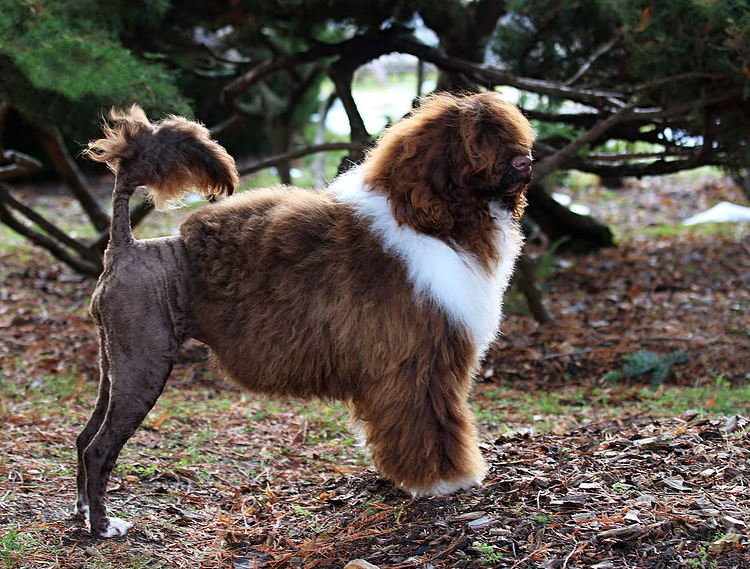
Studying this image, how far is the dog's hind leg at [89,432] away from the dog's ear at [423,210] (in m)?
1.59

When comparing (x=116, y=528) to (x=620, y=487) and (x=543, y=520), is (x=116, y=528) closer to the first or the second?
(x=543, y=520)

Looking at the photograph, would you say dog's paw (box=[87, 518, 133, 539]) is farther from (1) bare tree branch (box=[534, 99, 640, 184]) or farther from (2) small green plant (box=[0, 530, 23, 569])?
(1) bare tree branch (box=[534, 99, 640, 184])

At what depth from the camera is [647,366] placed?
19.9 ft

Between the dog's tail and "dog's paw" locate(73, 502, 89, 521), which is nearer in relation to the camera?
the dog's tail

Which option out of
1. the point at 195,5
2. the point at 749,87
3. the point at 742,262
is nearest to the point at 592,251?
the point at 742,262

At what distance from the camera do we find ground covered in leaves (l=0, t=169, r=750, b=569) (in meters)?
3.28

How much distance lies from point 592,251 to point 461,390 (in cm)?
625

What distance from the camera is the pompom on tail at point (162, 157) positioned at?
11.7 feet

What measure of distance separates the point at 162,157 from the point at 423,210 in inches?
48.9

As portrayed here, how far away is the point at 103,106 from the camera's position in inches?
206

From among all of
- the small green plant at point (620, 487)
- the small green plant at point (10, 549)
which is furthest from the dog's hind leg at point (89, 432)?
the small green plant at point (620, 487)

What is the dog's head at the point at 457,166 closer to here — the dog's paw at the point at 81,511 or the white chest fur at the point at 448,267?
→ the white chest fur at the point at 448,267

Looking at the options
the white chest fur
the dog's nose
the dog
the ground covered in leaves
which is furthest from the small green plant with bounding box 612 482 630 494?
the dog's nose

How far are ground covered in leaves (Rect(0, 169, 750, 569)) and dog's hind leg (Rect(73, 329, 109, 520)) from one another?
0.09m
